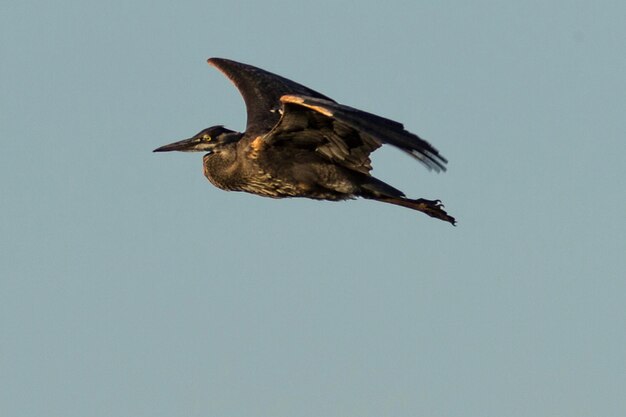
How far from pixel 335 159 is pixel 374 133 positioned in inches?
127

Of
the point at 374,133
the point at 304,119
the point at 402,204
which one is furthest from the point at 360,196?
the point at 374,133

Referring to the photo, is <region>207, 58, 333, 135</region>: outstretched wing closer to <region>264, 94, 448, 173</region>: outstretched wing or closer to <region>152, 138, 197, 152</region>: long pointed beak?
<region>152, 138, 197, 152</region>: long pointed beak

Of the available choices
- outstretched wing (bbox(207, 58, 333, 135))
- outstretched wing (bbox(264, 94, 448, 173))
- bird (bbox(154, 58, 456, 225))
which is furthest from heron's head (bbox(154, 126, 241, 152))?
outstretched wing (bbox(264, 94, 448, 173))

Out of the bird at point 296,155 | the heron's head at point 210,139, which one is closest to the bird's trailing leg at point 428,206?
the bird at point 296,155

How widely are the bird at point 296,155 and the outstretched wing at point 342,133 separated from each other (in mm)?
13

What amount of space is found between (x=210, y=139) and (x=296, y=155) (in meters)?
1.82

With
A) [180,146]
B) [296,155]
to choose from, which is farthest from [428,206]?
[180,146]

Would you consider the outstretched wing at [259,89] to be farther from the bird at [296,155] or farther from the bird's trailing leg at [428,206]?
the bird's trailing leg at [428,206]

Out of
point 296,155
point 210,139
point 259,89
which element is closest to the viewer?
point 296,155

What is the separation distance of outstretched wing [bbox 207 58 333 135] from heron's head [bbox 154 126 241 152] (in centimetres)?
29

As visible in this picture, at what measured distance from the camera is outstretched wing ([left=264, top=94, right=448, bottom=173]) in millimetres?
16609

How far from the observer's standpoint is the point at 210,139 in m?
21.4

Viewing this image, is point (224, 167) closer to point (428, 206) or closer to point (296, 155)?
point (296, 155)

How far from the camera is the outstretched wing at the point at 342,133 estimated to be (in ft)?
54.5
